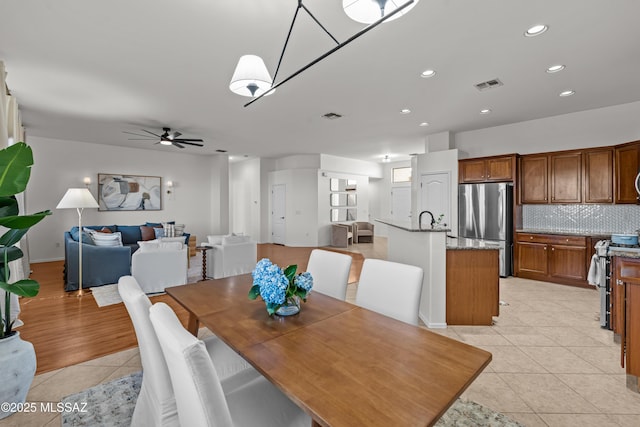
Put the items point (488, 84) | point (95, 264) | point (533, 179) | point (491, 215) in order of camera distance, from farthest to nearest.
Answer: point (491, 215), point (533, 179), point (95, 264), point (488, 84)

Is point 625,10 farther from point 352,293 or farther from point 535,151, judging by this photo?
point 352,293

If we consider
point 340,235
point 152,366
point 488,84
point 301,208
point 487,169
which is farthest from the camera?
point 301,208

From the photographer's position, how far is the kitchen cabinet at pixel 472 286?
10.5 feet

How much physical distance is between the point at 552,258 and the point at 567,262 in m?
0.20

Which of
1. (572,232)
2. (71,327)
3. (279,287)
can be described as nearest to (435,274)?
(279,287)

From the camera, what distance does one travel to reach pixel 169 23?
2500mm

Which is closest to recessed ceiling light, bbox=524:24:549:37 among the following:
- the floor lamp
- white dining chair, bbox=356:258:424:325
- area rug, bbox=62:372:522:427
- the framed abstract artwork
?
white dining chair, bbox=356:258:424:325

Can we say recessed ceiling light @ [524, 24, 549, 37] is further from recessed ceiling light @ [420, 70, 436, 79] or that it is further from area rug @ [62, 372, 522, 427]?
area rug @ [62, 372, 522, 427]

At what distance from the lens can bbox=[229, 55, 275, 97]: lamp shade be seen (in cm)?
203

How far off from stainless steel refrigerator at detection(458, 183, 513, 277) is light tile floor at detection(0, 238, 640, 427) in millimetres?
1810

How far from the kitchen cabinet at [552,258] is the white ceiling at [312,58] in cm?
215

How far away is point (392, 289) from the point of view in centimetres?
181

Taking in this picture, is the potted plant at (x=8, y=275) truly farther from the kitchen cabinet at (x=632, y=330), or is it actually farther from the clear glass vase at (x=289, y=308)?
the kitchen cabinet at (x=632, y=330)

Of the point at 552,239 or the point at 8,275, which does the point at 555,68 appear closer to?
the point at 552,239
